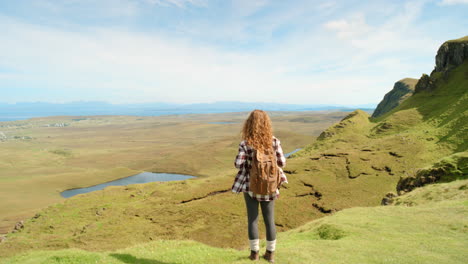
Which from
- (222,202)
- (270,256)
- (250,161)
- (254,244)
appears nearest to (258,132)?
(250,161)

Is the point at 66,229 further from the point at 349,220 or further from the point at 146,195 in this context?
the point at 349,220

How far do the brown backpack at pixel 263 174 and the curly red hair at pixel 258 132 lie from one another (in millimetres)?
245

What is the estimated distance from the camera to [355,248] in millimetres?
10797

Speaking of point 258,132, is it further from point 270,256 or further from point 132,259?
point 132,259

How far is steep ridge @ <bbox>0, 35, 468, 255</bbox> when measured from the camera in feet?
89.2

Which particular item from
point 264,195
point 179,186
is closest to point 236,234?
point 179,186

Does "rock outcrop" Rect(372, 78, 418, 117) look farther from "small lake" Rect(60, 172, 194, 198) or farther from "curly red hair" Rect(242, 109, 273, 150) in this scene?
"curly red hair" Rect(242, 109, 273, 150)

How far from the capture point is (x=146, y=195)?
128 feet

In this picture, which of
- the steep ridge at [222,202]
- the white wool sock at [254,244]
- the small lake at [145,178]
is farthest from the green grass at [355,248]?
the small lake at [145,178]

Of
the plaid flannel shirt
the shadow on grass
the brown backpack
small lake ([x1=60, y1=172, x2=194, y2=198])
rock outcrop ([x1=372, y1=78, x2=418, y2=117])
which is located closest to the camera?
the brown backpack

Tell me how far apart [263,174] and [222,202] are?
85.5 feet

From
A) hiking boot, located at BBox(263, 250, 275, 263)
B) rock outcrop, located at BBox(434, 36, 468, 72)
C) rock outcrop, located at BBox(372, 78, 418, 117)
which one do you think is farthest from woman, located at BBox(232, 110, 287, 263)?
rock outcrop, located at BBox(372, 78, 418, 117)

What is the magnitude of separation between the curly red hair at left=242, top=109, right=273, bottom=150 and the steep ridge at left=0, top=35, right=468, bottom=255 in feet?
65.7

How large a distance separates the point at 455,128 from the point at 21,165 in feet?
447
